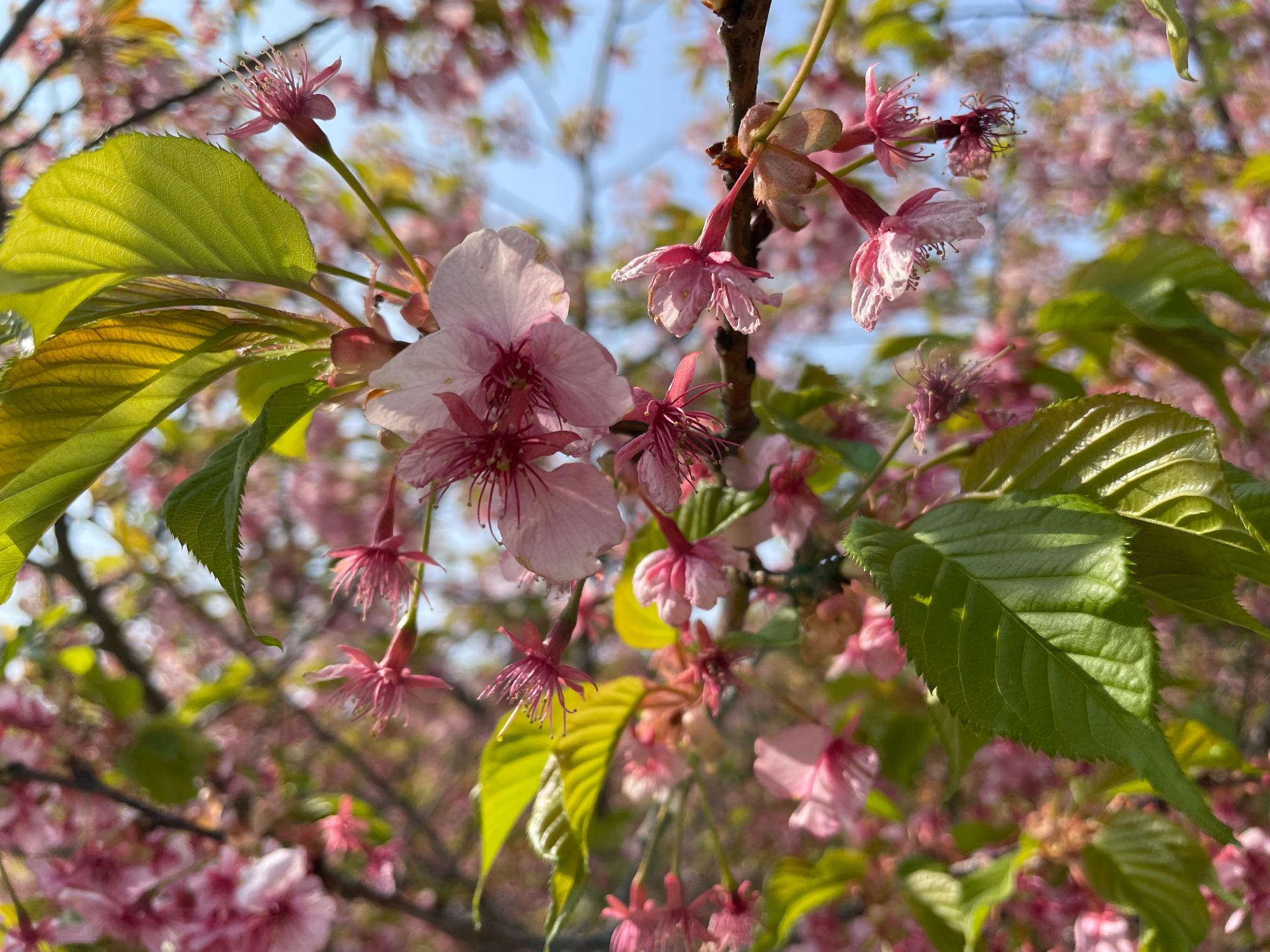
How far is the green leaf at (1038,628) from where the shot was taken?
0.64 metres

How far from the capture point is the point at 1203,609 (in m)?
0.81

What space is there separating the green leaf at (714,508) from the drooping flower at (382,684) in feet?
1.19

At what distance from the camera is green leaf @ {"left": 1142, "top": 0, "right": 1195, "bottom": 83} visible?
1.97 feet

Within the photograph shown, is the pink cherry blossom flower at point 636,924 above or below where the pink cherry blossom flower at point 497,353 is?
below

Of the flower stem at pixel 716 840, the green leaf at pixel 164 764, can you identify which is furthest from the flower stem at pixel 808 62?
the green leaf at pixel 164 764

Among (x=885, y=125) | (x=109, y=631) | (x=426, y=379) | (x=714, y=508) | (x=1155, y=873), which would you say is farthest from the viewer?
(x=109, y=631)

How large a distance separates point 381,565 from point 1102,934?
1.37 meters

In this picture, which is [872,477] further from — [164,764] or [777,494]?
[164,764]

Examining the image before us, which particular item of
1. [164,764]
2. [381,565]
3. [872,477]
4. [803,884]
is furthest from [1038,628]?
[164,764]

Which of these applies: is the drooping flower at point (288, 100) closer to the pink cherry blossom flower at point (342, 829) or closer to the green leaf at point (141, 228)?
the green leaf at point (141, 228)

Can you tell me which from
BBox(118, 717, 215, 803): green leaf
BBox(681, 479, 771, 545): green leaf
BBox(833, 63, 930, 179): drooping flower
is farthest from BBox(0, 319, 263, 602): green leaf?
BBox(118, 717, 215, 803): green leaf

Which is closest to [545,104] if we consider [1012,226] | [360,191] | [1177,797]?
[1012,226]

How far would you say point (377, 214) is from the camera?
0.89 m

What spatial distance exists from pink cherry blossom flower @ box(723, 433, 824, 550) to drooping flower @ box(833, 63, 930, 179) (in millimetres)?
349
